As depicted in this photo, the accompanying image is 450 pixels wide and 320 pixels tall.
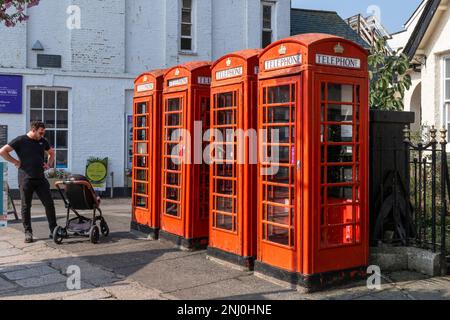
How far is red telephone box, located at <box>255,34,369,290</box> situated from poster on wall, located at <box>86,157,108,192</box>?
10.3m

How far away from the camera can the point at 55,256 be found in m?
8.06

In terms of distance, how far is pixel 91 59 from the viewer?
16.3 meters

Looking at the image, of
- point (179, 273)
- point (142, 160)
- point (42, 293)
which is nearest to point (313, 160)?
point (179, 273)

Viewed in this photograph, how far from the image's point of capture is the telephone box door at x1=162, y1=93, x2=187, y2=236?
8477mm

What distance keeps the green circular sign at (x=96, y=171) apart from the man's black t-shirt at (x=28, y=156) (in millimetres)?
7040

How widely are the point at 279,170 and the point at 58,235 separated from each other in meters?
4.25

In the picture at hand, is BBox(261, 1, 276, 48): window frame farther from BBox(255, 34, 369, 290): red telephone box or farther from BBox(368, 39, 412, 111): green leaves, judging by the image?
BBox(255, 34, 369, 290): red telephone box

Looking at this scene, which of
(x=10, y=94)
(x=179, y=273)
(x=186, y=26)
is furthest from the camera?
(x=186, y=26)

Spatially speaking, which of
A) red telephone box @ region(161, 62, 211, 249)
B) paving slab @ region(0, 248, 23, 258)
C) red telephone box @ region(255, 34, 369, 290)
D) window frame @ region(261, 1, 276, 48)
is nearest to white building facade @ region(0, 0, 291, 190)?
window frame @ region(261, 1, 276, 48)

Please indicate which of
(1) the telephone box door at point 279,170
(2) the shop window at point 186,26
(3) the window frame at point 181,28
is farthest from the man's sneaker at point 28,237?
(2) the shop window at point 186,26

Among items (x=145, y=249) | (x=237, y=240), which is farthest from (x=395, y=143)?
(x=145, y=249)

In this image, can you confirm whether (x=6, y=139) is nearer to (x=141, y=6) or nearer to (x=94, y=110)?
(x=94, y=110)

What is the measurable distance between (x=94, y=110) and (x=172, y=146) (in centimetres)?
823

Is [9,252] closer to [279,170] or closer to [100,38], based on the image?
[279,170]
